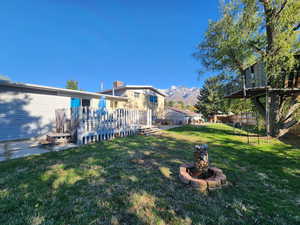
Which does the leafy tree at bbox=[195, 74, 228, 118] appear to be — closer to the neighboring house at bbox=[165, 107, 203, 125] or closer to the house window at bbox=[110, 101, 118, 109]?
the neighboring house at bbox=[165, 107, 203, 125]

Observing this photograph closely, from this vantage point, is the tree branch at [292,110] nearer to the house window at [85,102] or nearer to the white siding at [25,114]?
the house window at [85,102]

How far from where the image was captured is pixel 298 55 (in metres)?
7.22

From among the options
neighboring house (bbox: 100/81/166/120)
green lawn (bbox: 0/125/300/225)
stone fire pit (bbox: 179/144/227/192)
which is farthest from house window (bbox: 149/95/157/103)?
stone fire pit (bbox: 179/144/227/192)

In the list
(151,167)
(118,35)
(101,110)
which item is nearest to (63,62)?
(118,35)

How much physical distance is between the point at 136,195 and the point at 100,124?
496 centimetres

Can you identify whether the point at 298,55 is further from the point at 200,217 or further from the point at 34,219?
the point at 34,219

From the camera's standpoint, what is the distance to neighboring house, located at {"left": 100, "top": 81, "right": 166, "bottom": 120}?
1520 cm

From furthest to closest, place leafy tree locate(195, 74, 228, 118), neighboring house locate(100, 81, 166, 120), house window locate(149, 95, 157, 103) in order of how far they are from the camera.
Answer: leafy tree locate(195, 74, 228, 118)
house window locate(149, 95, 157, 103)
neighboring house locate(100, 81, 166, 120)

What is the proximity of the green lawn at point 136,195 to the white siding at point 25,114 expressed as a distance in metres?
4.50

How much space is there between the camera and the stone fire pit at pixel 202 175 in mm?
2414

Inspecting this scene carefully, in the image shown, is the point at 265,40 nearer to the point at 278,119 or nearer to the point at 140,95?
the point at 278,119

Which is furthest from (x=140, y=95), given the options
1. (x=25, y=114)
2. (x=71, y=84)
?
(x=71, y=84)

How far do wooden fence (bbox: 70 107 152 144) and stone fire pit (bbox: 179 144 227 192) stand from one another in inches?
186

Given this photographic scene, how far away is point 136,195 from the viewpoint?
2205 millimetres
